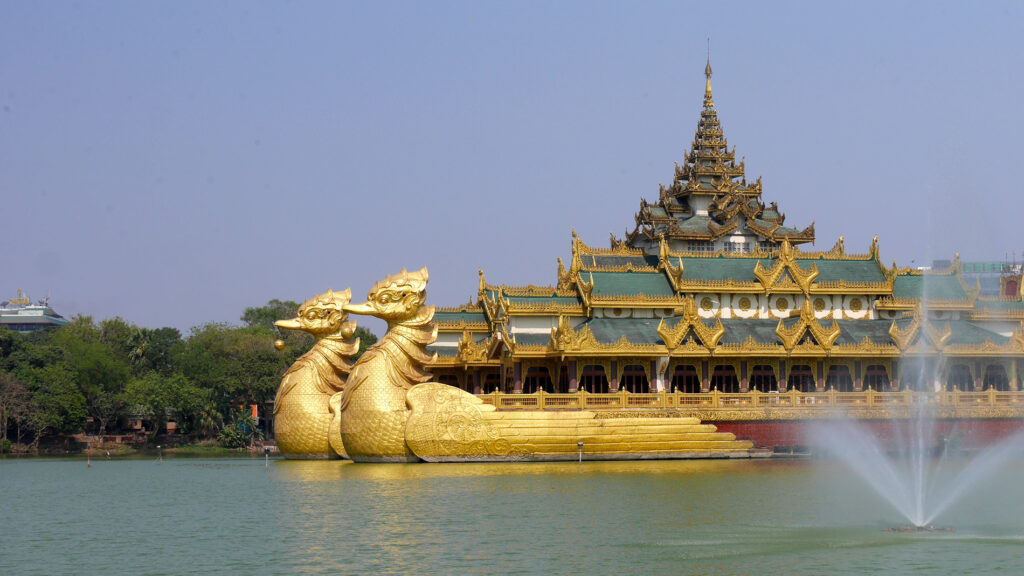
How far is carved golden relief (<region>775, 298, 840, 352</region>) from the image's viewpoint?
46125 mm

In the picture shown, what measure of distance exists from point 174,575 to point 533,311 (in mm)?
27060

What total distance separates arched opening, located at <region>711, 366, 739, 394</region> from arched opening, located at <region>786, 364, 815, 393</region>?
190 centimetres

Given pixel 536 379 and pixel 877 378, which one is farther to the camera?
pixel 536 379

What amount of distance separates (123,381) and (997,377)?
43908 mm

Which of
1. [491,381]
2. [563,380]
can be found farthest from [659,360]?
[491,381]

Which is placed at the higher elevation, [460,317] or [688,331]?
[460,317]

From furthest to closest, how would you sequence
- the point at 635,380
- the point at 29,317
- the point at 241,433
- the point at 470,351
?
the point at 29,317, the point at 241,433, the point at 470,351, the point at 635,380

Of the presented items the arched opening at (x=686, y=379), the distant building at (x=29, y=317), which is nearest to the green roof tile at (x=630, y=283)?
the arched opening at (x=686, y=379)

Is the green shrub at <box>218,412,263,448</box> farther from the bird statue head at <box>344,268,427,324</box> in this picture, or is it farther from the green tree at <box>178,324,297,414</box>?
the bird statue head at <box>344,268,427,324</box>

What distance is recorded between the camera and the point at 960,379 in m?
48.4

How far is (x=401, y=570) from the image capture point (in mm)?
21031

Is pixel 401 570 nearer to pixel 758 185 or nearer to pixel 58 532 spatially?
pixel 58 532

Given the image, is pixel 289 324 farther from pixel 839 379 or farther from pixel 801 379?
pixel 839 379

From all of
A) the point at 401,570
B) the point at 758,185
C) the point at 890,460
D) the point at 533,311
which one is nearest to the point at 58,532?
the point at 401,570
